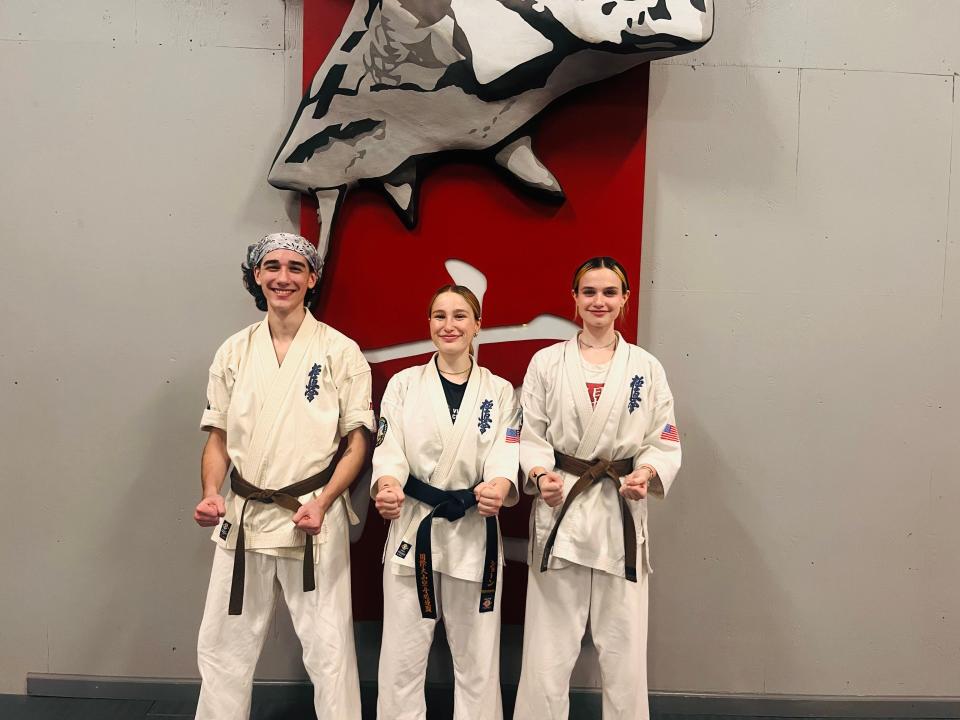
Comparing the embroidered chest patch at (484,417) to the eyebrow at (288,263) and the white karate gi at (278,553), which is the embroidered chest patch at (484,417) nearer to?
the white karate gi at (278,553)

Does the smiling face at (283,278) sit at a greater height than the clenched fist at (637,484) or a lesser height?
greater

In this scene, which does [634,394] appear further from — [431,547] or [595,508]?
[431,547]

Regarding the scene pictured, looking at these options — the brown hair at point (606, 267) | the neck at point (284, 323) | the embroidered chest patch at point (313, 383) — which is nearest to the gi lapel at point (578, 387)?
the brown hair at point (606, 267)

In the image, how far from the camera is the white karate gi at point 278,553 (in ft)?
6.44

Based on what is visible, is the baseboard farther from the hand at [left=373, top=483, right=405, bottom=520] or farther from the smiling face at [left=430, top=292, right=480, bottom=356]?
the smiling face at [left=430, top=292, right=480, bottom=356]

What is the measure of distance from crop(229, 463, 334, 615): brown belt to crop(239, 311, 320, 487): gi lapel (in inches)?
1.5

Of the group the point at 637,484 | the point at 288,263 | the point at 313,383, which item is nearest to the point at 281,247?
the point at 288,263

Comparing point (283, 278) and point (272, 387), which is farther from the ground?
point (283, 278)

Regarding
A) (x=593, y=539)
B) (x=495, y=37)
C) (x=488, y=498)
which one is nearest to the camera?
(x=488, y=498)

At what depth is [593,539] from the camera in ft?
6.41

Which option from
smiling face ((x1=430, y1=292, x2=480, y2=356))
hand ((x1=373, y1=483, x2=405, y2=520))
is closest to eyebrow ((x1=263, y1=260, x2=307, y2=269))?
smiling face ((x1=430, y1=292, x2=480, y2=356))

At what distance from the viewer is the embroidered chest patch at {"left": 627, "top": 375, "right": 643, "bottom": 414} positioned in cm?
201

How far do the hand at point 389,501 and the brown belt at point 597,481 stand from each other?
0.51m

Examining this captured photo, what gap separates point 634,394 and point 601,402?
124 millimetres
